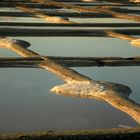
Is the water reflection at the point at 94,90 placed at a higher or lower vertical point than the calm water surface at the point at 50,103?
higher

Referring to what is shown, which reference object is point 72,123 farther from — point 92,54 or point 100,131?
point 92,54

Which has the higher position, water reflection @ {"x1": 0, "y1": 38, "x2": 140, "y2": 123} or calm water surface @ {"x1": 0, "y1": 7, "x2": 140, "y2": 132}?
water reflection @ {"x1": 0, "y1": 38, "x2": 140, "y2": 123}

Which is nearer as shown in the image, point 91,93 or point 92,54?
point 91,93

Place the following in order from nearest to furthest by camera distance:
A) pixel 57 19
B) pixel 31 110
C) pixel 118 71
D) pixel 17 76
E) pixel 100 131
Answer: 1. pixel 100 131
2. pixel 31 110
3. pixel 17 76
4. pixel 118 71
5. pixel 57 19

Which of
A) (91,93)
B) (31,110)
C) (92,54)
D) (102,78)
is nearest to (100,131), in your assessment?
(31,110)

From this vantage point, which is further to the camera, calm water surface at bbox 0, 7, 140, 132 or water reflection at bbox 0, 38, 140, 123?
water reflection at bbox 0, 38, 140, 123

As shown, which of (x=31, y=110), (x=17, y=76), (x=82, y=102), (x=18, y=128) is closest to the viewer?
(x=18, y=128)

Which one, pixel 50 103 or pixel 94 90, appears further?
pixel 94 90

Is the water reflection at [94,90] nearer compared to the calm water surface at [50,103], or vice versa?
the calm water surface at [50,103]
